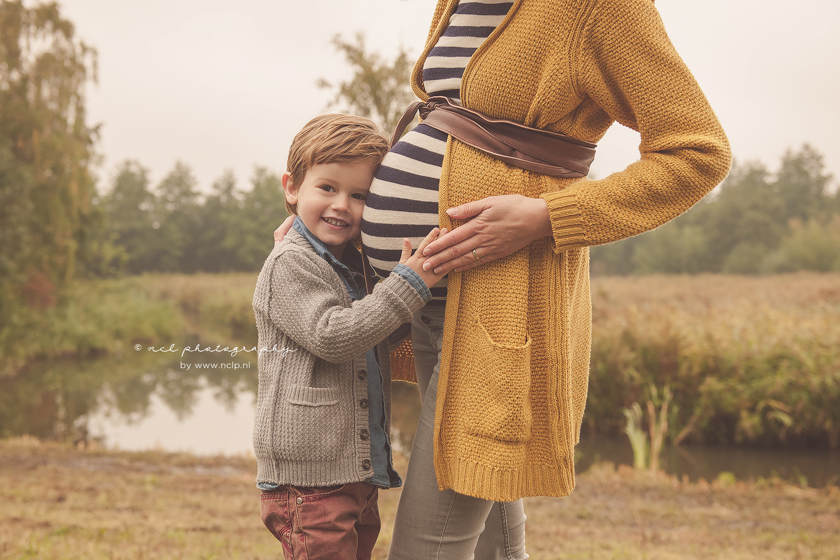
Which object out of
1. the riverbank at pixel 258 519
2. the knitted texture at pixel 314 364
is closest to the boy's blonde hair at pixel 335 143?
the knitted texture at pixel 314 364

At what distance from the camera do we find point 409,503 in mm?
1220

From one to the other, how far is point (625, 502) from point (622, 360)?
2.52m

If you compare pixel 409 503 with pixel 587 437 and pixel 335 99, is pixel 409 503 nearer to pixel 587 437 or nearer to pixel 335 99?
pixel 587 437

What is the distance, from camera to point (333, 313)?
1192 mm

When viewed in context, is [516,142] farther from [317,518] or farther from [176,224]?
[176,224]

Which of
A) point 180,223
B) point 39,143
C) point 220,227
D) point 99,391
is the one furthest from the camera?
point 180,223

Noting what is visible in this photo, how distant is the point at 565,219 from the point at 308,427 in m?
0.65

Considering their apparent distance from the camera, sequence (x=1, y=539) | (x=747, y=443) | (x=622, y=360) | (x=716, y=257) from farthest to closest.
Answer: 1. (x=716, y=257)
2. (x=622, y=360)
3. (x=747, y=443)
4. (x=1, y=539)

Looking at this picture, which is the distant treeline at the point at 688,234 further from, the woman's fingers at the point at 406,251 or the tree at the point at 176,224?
the woman's fingers at the point at 406,251

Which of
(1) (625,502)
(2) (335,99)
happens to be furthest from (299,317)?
(2) (335,99)

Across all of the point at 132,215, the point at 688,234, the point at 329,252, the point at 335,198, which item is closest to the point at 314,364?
the point at 329,252

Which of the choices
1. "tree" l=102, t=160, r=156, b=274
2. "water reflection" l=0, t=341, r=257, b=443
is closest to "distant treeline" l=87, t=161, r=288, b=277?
"tree" l=102, t=160, r=156, b=274

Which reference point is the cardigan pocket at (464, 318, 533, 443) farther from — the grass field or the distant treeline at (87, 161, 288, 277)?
the distant treeline at (87, 161, 288, 277)

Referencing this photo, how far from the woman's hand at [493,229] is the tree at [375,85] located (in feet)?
23.1
